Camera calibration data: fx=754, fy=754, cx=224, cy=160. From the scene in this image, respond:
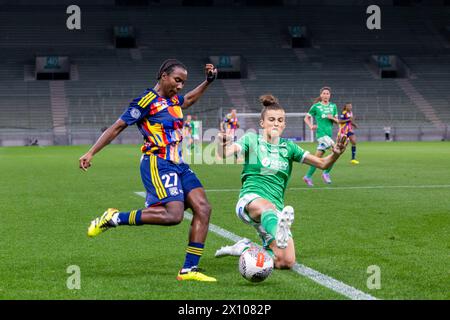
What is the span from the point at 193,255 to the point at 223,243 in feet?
6.57

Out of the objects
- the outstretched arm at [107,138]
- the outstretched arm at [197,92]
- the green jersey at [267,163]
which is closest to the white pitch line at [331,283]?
the green jersey at [267,163]

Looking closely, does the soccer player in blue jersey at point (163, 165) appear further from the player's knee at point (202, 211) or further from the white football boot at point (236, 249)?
the white football boot at point (236, 249)

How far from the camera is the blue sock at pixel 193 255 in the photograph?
6652 millimetres

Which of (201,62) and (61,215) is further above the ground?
(201,62)

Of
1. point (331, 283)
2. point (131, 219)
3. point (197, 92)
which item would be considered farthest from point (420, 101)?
point (331, 283)

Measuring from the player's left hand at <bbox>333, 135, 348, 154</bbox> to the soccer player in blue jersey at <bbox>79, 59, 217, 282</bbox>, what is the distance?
50.8 inches

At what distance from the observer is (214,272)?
6.95 meters

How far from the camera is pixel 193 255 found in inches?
264

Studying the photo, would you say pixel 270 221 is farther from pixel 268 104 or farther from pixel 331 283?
pixel 268 104

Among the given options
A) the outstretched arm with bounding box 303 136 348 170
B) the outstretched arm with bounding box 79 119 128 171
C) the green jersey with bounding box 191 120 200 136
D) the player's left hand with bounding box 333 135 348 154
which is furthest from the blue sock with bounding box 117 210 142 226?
the green jersey with bounding box 191 120 200 136

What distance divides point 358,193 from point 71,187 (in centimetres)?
631

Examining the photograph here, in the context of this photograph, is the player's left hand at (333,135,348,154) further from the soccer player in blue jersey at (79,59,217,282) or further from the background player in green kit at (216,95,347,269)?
the soccer player in blue jersey at (79,59,217,282)
